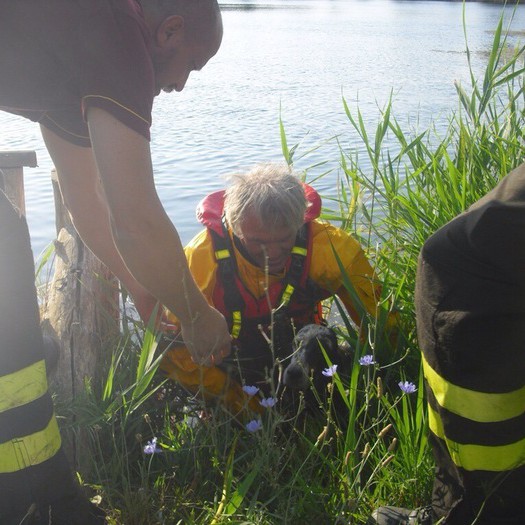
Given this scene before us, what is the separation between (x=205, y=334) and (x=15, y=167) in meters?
1.95

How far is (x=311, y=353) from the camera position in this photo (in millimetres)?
2627

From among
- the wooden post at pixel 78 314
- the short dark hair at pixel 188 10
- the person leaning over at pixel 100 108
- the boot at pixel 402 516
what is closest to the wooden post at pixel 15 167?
the wooden post at pixel 78 314

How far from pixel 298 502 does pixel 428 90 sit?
9.73 metres

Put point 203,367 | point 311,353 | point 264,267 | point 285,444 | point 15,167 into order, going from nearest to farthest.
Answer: point 285,444, point 311,353, point 203,367, point 264,267, point 15,167

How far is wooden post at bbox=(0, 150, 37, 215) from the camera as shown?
142 inches

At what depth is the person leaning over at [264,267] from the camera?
117 inches

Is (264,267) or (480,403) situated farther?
(264,267)

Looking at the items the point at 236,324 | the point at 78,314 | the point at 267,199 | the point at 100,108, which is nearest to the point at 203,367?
the point at 236,324

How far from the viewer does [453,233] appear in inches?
66.3

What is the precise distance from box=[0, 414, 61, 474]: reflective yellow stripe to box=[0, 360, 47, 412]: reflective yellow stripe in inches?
3.7

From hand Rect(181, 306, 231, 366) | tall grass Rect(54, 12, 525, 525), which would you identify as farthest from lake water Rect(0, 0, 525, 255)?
hand Rect(181, 306, 231, 366)

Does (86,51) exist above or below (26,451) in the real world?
above

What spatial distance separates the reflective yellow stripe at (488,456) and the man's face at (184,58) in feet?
3.66

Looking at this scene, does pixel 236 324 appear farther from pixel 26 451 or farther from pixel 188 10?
pixel 188 10
